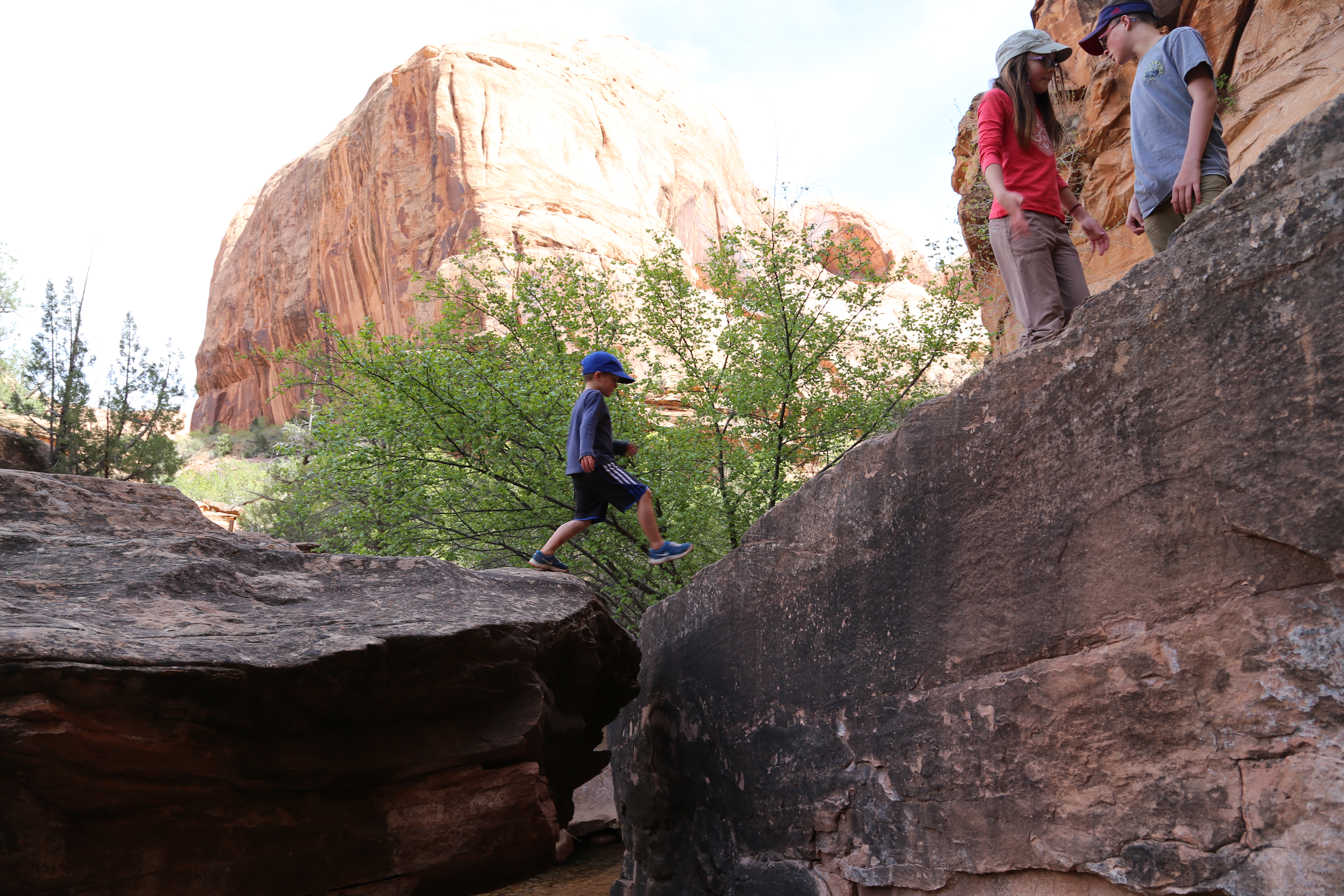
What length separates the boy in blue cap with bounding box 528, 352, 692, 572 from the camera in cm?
483

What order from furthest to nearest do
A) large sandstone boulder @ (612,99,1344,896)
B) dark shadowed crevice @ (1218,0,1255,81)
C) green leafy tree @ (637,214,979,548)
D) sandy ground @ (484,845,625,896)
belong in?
1. green leafy tree @ (637,214,979,548)
2. dark shadowed crevice @ (1218,0,1255,81)
3. sandy ground @ (484,845,625,896)
4. large sandstone boulder @ (612,99,1344,896)

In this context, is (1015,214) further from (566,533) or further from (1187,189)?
(566,533)

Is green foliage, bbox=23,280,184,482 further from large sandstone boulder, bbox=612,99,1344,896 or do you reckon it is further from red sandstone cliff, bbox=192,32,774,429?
large sandstone boulder, bbox=612,99,1344,896

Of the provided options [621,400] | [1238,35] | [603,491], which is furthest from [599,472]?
[1238,35]

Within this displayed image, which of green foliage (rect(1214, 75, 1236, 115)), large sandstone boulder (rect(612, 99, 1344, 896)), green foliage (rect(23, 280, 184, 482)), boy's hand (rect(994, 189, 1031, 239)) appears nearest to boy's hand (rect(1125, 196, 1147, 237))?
boy's hand (rect(994, 189, 1031, 239))

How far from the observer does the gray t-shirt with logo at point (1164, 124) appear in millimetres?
2793

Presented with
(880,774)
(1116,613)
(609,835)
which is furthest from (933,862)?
(609,835)

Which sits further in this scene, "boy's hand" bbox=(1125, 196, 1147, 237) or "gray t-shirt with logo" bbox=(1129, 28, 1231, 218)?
"boy's hand" bbox=(1125, 196, 1147, 237)

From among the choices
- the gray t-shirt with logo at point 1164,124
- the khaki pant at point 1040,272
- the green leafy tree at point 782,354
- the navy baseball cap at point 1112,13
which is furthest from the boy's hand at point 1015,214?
the green leafy tree at point 782,354

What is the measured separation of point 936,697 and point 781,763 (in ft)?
3.31

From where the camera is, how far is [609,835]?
333 inches

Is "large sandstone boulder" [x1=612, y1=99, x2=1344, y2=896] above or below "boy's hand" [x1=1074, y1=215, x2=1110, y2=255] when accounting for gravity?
below

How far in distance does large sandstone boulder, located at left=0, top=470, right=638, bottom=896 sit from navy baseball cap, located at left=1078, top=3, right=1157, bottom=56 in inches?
135

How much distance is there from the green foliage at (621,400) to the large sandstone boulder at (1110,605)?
4.29 meters
